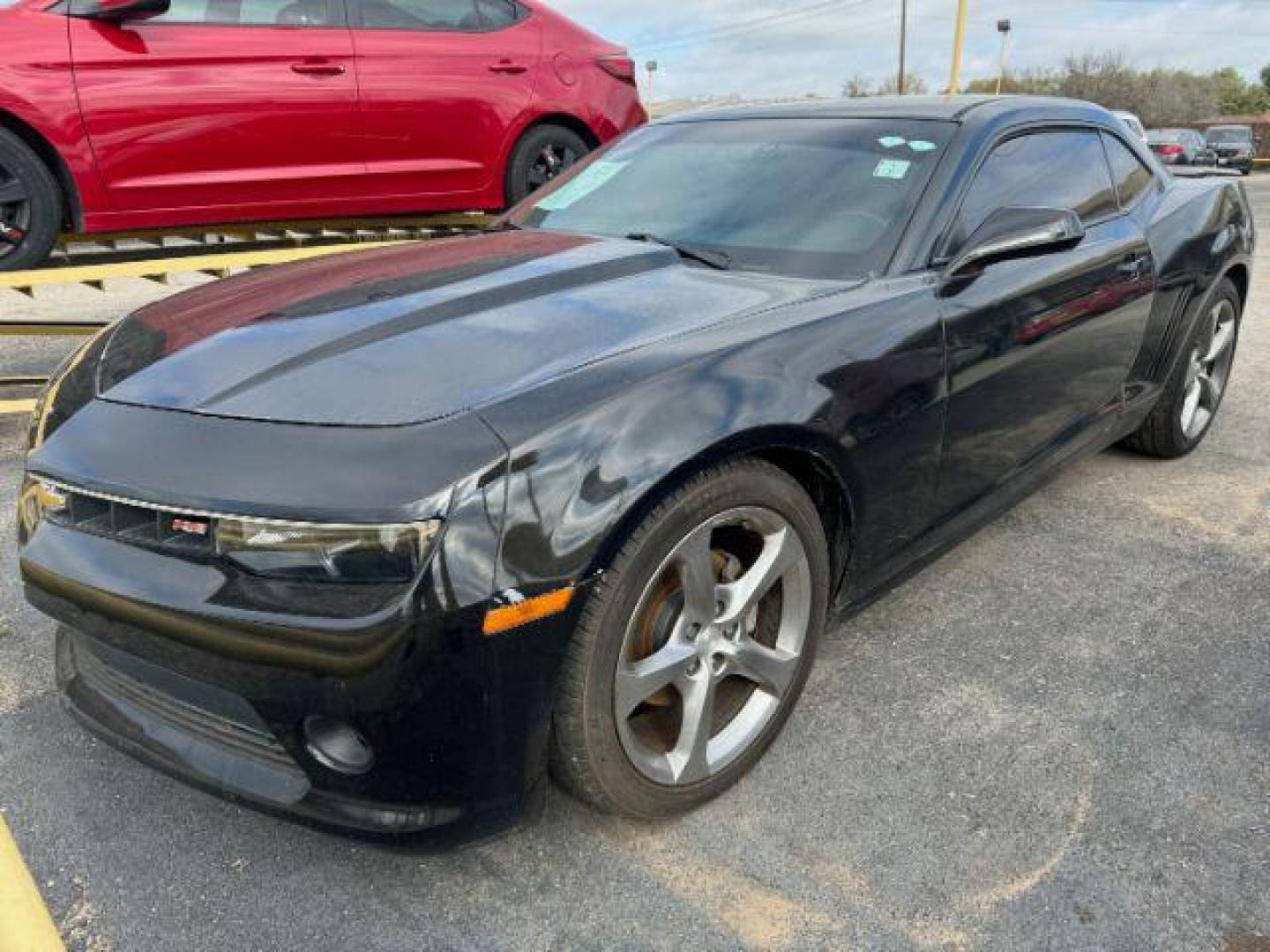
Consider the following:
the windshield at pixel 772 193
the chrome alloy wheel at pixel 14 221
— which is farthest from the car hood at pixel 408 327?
the chrome alloy wheel at pixel 14 221

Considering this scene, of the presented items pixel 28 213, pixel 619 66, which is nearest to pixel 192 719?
pixel 28 213

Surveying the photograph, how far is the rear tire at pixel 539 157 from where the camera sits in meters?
5.02

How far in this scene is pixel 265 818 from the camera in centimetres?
206

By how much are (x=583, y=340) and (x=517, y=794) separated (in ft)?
2.86

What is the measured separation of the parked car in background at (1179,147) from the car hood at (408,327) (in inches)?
913

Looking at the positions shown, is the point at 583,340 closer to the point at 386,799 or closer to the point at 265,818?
the point at 386,799

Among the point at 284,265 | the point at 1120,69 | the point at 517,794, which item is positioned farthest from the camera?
the point at 1120,69

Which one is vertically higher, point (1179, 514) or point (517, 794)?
point (517, 794)

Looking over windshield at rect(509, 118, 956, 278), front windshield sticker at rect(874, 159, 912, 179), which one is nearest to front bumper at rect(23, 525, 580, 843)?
→ windshield at rect(509, 118, 956, 278)

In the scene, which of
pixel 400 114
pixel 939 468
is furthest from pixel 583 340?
pixel 400 114

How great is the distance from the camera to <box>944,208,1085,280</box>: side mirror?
97.5 inches

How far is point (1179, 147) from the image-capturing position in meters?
23.1

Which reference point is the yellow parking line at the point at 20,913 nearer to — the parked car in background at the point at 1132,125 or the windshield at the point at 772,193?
the windshield at the point at 772,193

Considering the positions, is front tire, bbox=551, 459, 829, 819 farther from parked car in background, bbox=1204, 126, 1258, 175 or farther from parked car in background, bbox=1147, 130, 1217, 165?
parked car in background, bbox=1204, 126, 1258, 175
